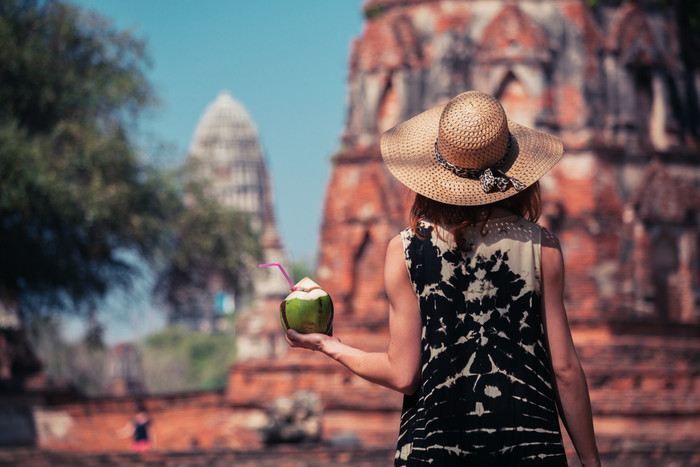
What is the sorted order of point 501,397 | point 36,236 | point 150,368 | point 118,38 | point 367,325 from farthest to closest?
point 150,368 < point 118,38 < point 36,236 < point 367,325 < point 501,397

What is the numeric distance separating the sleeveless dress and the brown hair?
0.06ft

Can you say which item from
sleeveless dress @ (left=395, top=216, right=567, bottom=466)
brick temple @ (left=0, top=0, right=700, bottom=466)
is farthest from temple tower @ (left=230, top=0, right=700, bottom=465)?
sleeveless dress @ (left=395, top=216, right=567, bottom=466)

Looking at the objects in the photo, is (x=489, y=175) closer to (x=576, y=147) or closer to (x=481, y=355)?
(x=481, y=355)

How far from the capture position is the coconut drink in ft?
11.6

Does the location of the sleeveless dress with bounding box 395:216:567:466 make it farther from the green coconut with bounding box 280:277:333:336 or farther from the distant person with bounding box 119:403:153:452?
the distant person with bounding box 119:403:153:452

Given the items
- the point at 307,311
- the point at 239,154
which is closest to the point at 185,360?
the point at 239,154

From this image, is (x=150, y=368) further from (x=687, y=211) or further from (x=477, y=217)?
(x=477, y=217)

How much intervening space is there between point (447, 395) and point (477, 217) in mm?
467

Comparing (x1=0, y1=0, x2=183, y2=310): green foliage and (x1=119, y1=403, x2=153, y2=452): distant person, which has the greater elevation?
(x1=0, y1=0, x2=183, y2=310): green foliage

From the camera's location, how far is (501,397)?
3242mm

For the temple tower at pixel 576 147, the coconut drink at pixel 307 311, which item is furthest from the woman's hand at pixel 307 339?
the temple tower at pixel 576 147

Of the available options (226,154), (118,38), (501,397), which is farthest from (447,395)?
(226,154)

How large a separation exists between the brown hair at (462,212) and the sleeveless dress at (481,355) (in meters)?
0.02

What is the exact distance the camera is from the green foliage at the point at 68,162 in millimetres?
20812
